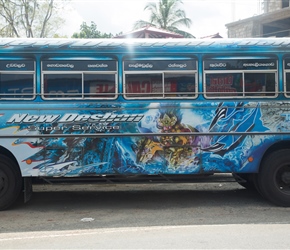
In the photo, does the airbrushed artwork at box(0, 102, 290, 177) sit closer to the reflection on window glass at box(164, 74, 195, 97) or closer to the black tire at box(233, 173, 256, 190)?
the reflection on window glass at box(164, 74, 195, 97)

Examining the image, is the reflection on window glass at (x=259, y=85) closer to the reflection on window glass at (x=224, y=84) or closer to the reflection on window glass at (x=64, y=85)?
the reflection on window glass at (x=224, y=84)

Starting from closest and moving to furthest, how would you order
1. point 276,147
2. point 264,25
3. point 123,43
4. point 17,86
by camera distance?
point 17,86 → point 123,43 → point 276,147 → point 264,25

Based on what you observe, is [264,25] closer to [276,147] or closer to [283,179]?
[276,147]

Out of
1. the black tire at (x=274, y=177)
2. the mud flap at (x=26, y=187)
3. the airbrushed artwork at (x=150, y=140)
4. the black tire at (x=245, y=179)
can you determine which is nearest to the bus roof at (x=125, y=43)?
the airbrushed artwork at (x=150, y=140)

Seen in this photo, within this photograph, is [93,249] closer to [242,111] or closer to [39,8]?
→ [242,111]

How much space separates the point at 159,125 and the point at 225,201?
2.10 meters

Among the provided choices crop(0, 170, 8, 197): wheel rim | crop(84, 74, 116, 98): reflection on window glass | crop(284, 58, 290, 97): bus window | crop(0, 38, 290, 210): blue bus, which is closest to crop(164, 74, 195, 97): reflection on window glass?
crop(0, 38, 290, 210): blue bus

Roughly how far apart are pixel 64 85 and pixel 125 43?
4.24ft

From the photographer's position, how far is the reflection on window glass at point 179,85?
6277 millimetres

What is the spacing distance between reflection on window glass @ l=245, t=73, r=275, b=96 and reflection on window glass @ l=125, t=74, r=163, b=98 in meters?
1.59

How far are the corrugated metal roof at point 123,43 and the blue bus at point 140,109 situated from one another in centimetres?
2

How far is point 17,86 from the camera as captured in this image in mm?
6133

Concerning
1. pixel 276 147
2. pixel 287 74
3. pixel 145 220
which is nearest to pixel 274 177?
pixel 276 147

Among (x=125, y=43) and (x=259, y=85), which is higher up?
(x=125, y=43)
